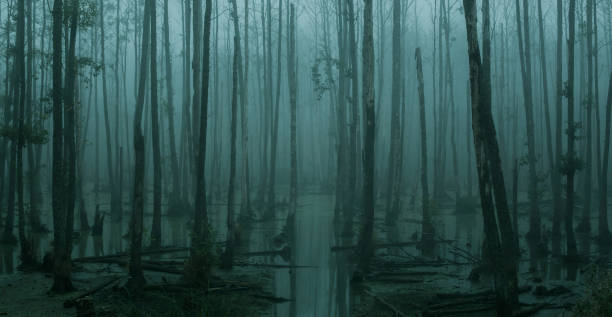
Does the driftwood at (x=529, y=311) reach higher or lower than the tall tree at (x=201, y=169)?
lower

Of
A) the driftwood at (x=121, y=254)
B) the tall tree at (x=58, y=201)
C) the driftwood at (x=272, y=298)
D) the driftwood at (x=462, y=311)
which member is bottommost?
the driftwood at (x=272, y=298)

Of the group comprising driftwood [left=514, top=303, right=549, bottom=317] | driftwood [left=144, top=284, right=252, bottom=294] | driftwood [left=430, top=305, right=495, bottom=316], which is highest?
driftwood [left=144, top=284, right=252, bottom=294]

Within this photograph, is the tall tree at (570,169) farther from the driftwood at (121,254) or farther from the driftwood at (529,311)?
the driftwood at (121,254)

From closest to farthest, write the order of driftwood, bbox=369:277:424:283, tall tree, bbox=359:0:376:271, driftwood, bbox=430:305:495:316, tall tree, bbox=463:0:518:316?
tall tree, bbox=463:0:518:316
driftwood, bbox=430:305:495:316
driftwood, bbox=369:277:424:283
tall tree, bbox=359:0:376:271

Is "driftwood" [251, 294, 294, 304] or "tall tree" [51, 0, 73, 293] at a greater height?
"tall tree" [51, 0, 73, 293]

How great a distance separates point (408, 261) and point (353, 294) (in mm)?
2711

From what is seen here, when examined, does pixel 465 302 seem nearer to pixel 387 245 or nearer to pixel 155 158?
pixel 387 245

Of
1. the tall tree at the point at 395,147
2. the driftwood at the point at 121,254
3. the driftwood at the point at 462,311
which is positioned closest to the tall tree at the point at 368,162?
the driftwood at the point at 462,311

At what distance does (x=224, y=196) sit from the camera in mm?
31594

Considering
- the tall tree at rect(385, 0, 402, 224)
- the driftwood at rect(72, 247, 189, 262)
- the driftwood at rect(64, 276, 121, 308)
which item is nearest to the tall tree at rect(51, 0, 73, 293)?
the driftwood at rect(64, 276, 121, 308)

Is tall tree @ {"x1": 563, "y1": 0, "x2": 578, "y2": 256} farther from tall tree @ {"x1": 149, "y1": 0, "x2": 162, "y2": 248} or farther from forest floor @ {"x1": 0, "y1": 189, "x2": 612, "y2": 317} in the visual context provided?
tall tree @ {"x1": 149, "y1": 0, "x2": 162, "y2": 248}

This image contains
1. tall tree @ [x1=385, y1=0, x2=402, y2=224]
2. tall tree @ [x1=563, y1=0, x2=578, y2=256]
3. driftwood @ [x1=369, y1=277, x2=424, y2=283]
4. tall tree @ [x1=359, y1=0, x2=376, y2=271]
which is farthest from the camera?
tall tree @ [x1=385, y1=0, x2=402, y2=224]

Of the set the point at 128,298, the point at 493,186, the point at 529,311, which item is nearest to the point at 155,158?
the point at 128,298

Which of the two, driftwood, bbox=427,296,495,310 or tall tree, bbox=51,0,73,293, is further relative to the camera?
tall tree, bbox=51,0,73,293
